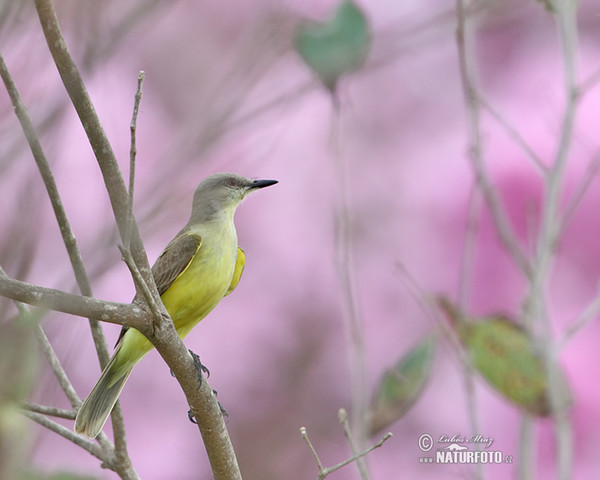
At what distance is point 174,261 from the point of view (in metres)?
2.35

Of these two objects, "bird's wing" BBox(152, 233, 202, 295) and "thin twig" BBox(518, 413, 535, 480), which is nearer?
"thin twig" BBox(518, 413, 535, 480)

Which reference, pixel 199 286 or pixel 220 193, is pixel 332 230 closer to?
pixel 220 193

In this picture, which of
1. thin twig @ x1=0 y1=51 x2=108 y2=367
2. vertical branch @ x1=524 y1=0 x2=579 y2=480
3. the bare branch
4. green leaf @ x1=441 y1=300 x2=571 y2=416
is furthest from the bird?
vertical branch @ x1=524 y1=0 x2=579 y2=480

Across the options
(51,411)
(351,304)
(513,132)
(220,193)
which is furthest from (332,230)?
(51,411)

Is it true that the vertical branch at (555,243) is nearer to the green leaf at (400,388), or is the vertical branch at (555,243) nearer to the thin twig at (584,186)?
the thin twig at (584,186)

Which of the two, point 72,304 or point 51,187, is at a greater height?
point 51,187

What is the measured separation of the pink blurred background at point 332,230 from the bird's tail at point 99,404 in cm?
95

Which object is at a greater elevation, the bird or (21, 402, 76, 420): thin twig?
the bird

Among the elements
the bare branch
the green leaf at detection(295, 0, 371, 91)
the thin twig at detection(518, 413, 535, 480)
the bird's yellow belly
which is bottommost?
the thin twig at detection(518, 413, 535, 480)

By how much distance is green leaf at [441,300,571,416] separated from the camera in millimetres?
2158

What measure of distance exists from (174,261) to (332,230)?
1.47 metres

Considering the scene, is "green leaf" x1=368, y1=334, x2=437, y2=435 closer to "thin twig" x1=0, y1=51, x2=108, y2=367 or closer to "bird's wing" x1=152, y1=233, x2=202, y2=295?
"bird's wing" x1=152, y1=233, x2=202, y2=295

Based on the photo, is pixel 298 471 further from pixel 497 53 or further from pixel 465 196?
pixel 497 53

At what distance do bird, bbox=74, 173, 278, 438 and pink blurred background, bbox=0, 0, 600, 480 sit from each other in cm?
54
